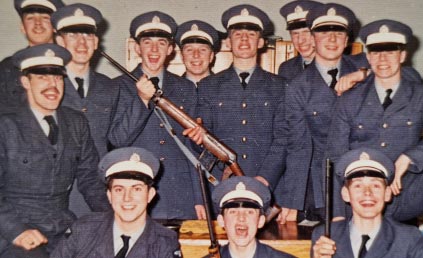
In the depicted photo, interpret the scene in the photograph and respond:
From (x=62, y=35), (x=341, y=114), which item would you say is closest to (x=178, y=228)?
(x=341, y=114)

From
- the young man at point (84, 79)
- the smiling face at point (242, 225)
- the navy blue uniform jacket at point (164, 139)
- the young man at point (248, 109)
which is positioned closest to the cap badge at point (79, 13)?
the young man at point (84, 79)

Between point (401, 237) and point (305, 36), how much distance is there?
1.72 meters

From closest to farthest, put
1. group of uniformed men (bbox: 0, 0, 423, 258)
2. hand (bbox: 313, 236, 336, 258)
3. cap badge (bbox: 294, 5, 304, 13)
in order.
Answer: hand (bbox: 313, 236, 336, 258) < group of uniformed men (bbox: 0, 0, 423, 258) < cap badge (bbox: 294, 5, 304, 13)

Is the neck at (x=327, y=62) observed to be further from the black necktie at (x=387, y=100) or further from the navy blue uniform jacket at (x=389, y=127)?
the black necktie at (x=387, y=100)

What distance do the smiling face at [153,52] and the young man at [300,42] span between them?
34.0 inches

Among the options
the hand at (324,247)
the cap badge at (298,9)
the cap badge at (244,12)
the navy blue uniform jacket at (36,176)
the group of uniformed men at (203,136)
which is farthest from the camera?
the cap badge at (298,9)

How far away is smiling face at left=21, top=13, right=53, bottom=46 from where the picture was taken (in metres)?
3.76

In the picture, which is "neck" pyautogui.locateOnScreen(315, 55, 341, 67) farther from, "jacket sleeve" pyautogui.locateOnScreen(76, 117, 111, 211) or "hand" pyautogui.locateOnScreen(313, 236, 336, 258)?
"jacket sleeve" pyautogui.locateOnScreen(76, 117, 111, 211)

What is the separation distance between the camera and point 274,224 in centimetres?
343

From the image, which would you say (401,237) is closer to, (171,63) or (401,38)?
(401,38)

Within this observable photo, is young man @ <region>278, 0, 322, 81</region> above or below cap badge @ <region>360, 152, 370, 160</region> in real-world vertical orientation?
above

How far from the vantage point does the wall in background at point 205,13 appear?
4.69 metres

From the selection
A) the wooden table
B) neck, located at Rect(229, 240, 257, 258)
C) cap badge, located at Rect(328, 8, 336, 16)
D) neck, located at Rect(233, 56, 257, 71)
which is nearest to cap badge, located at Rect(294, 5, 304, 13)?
cap badge, located at Rect(328, 8, 336, 16)

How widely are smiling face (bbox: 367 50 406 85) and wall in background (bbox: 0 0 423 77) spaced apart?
1.43m
